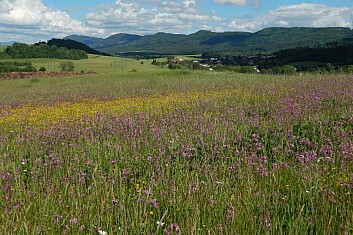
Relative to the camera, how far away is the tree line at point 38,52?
94.5m

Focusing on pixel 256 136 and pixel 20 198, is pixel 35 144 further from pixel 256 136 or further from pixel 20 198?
pixel 256 136

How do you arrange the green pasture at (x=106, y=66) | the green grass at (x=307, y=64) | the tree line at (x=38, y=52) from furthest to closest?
the tree line at (x=38, y=52)
the green grass at (x=307, y=64)
the green pasture at (x=106, y=66)

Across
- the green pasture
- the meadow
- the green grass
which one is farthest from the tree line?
the meadow

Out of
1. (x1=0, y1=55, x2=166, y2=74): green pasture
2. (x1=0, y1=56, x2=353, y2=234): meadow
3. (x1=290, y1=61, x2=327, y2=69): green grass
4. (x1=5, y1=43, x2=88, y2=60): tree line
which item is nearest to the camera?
(x1=0, y1=56, x2=353, y2=234): meadow

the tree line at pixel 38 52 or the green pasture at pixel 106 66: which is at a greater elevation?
the tree line at pixel 38 52

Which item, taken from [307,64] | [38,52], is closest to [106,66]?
[38,52]

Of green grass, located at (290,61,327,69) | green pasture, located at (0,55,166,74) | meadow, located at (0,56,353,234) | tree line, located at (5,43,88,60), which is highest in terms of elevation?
tree line, located at (5,43,88,60)

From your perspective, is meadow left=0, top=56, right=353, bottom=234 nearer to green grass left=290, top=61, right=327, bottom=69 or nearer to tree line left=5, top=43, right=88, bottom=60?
green grass left=290, top=61, right=327, bottom=69

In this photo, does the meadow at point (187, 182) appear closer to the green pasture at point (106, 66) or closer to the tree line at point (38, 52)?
the green pasture at point (106, 66)

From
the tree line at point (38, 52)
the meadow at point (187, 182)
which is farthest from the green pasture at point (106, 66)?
the meadow at point (187, 182)

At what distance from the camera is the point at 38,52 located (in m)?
96.5

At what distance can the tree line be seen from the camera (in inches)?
3720

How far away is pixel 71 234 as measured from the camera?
2955 mm

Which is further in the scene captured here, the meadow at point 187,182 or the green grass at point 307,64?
the green grass at point 307,64
